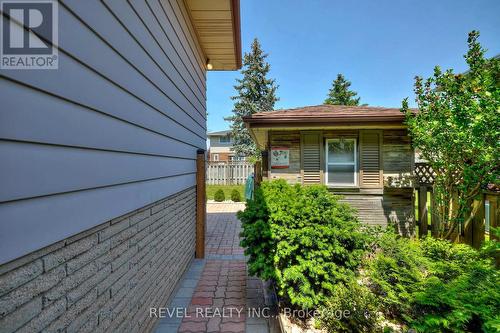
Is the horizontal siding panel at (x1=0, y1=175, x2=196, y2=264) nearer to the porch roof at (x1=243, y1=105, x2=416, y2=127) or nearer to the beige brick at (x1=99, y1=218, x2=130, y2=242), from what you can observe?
the beige brick at (x1=99, y1=218, x2=130, y2=242)

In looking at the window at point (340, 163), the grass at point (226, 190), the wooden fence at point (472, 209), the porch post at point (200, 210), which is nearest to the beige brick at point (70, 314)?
the porch post at point (200, 210)

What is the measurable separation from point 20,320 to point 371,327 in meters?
2.72

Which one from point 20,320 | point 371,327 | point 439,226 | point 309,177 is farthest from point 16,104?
point 439,226

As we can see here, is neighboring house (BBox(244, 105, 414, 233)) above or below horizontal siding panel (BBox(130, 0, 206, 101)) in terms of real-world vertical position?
below

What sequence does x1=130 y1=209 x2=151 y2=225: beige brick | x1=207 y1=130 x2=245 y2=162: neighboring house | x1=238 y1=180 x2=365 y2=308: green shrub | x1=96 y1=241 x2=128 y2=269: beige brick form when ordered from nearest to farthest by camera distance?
1. x1=96 y1=241 x2=128 y2=269: beige brick
2. x1=130 y1=209 x2=151 y2=225: beige brick
3. x1=238 y1=180 x2=365 y2=308: green shrub
4. x1=207 y1=130 x2=245 y2=162: neighboring house

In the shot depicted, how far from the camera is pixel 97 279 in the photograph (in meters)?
1.59

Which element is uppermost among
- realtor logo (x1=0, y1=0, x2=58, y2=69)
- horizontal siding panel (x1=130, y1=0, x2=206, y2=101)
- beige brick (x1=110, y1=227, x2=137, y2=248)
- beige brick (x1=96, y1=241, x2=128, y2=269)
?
horizontal siding panel (x1=130, y1=0, x2=206, y2=101)

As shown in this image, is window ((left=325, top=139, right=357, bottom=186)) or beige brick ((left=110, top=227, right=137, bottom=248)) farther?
window ((left=325, top=139, right=357, bottom=186))

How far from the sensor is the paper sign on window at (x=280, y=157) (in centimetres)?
640

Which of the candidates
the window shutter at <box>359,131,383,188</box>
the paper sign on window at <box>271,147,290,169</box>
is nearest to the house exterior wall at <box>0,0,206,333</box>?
the paper sign on window at <box>271,147,290,169</box>

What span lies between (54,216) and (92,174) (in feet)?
1.15

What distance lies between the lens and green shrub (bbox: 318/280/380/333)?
251 centimetres

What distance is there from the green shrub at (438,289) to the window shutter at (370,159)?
238 centimetres

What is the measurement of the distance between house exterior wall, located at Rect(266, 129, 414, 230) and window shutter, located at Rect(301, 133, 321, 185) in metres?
0.08
